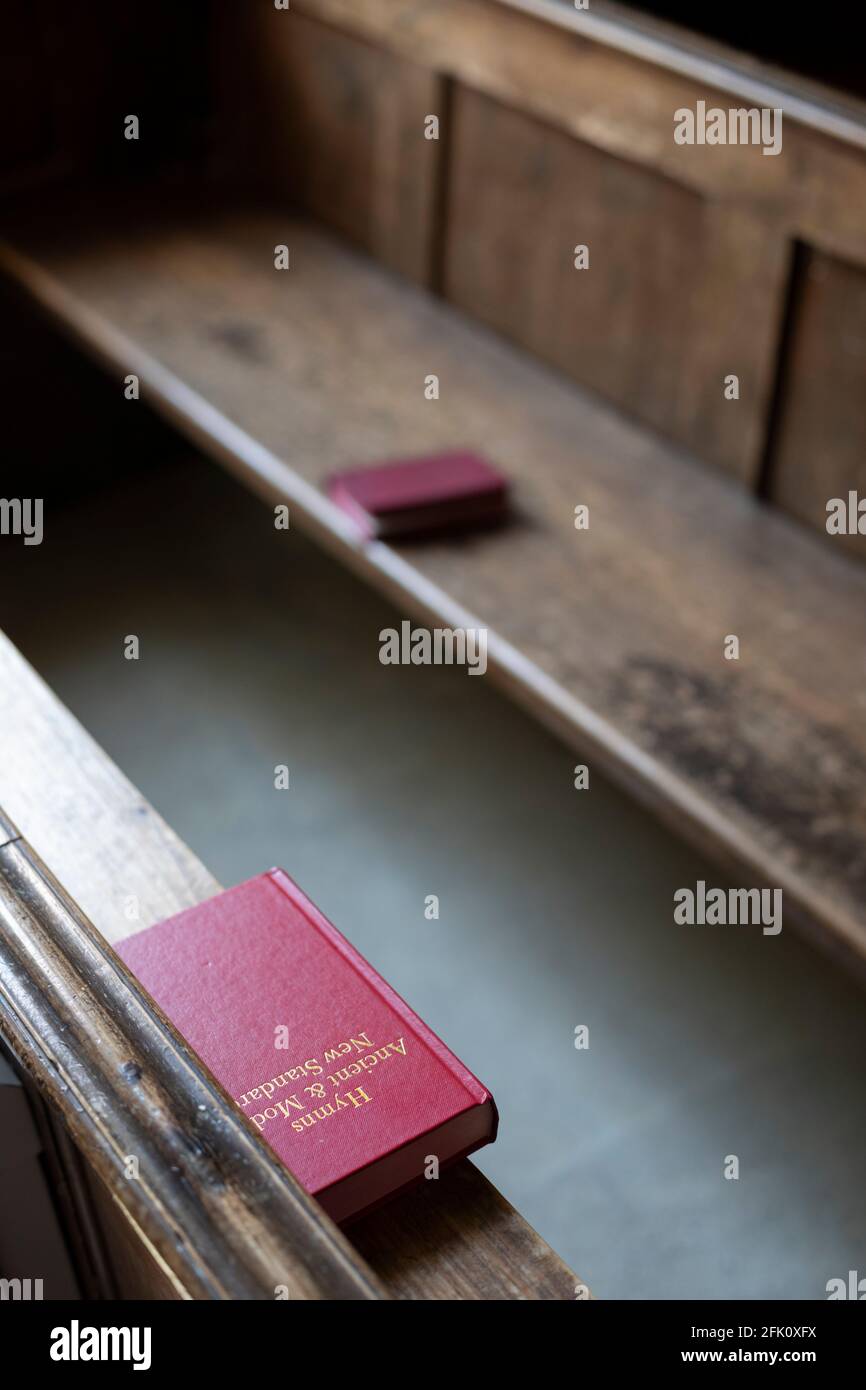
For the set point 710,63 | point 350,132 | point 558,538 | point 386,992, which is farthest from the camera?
point 350,132

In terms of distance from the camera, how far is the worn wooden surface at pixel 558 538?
229 centimetres

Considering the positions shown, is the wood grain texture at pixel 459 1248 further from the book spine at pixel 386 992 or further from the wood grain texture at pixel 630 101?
the wood grain texture at pixel 630 101

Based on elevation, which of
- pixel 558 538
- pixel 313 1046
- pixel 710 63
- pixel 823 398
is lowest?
pixel 313 1046

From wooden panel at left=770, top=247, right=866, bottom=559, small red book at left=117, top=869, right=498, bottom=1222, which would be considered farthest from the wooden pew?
small red book at left=117, top=869, right=498, bottom=1222

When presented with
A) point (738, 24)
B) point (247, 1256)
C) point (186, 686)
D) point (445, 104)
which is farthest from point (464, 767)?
point (247, 1256)

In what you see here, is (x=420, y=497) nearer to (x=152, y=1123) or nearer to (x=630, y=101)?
(x=630, y=101)

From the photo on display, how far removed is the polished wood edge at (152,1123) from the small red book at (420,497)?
1678mm

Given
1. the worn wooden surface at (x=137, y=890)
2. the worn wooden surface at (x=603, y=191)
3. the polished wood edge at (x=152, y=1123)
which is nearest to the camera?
the polished wood edge at (x=152, y=1123)

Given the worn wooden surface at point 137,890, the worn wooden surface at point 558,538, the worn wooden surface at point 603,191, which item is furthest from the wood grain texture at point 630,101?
the worn wooden surface at point 137,890

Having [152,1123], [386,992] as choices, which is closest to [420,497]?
[386,992]

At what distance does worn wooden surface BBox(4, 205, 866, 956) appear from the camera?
229 cm

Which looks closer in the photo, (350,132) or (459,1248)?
(459,1248)

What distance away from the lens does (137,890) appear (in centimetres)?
153

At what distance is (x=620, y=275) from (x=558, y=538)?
25.5 inches
